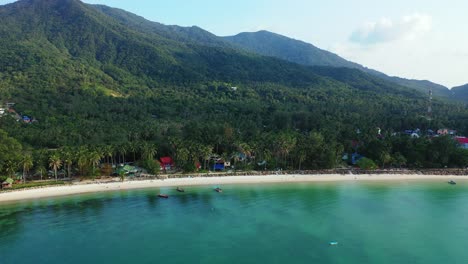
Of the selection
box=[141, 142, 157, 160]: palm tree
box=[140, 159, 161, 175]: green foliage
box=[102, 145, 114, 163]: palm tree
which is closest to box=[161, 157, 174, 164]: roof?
box=[141, 142, 157, 160]: palm tree

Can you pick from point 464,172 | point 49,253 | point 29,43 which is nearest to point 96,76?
point 29,43

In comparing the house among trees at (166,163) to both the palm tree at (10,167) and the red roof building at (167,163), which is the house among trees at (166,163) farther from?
the palm tree at (10,167)

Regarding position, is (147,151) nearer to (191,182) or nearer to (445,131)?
(191,182)

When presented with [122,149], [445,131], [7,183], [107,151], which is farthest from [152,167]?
[445,131]

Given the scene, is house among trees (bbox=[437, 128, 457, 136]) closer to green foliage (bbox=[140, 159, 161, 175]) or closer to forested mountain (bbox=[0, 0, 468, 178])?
forested mountain (bbox=[0, 0, 468, 178])

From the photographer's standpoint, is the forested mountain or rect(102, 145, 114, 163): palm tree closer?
rect(102, 145, 114, 163): palm tree

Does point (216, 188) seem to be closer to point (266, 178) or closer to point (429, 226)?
point (266, 178)

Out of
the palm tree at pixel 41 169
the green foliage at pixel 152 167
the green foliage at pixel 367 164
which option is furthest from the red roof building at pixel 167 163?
the green foliage at pixel 367 164
